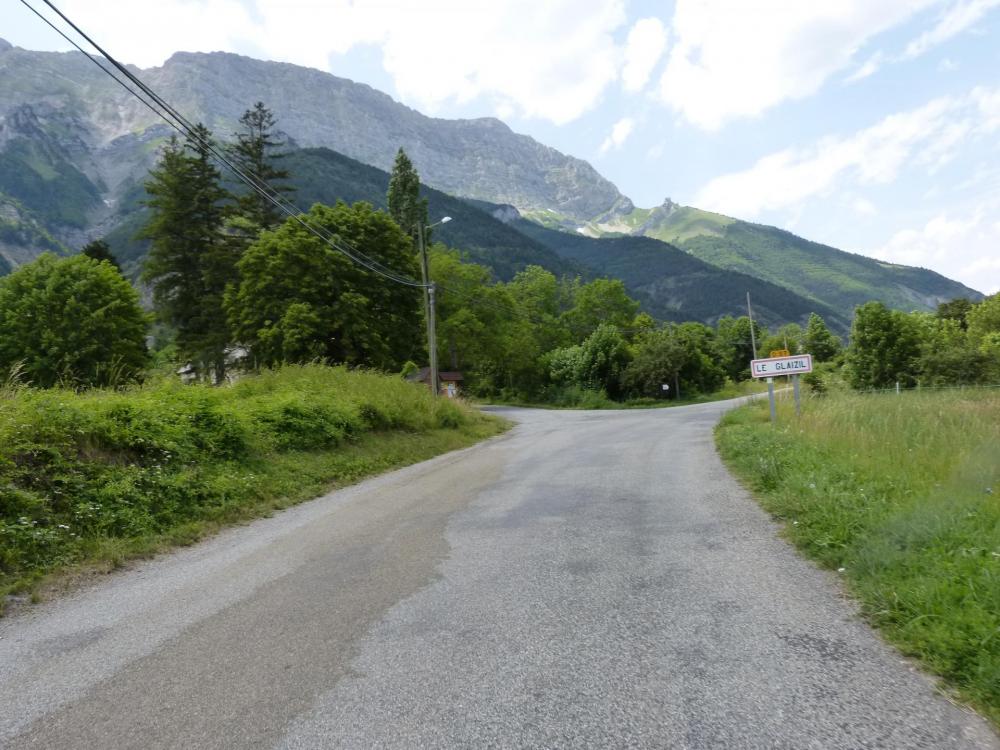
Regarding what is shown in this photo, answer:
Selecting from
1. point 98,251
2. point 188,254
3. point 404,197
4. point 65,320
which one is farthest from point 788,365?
point 98,251

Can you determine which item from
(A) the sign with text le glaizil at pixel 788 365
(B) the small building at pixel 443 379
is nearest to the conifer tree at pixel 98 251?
(B) the small building at pixel 443 379

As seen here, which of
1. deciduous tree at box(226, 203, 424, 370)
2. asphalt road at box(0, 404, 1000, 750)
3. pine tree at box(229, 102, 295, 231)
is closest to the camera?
asphalt road at box(0, 404, 1000, 750)

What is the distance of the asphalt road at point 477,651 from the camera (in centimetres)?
281

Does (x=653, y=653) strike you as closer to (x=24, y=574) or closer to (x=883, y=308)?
(x=24, y=574)

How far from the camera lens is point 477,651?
3.61 meters

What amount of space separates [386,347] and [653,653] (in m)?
30.0

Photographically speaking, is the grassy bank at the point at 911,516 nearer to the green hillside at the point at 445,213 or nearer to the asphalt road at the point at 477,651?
the asphalt road at the point at 477,651

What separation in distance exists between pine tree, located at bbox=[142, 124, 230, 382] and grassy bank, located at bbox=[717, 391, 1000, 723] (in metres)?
36.5

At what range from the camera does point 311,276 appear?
31172 millimetres

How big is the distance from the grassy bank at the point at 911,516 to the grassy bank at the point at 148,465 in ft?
22.2

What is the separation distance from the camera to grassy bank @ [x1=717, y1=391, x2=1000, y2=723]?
333cm

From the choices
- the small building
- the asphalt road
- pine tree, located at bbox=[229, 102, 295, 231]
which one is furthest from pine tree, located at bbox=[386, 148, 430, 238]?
the asphalt road

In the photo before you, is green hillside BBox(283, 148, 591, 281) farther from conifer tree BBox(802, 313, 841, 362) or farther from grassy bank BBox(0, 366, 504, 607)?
grassy bank BBox(0, 366, 504, 607)

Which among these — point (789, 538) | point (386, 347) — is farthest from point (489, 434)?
point (789, 538)
